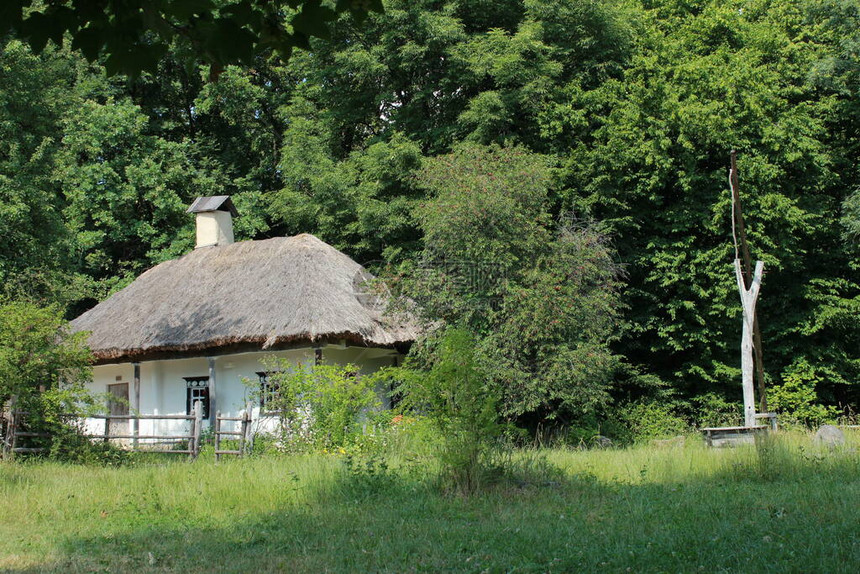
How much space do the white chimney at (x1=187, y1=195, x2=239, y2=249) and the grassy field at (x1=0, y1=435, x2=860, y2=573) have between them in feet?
37.5

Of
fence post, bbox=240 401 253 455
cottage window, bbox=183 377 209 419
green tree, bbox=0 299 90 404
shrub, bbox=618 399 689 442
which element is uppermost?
green tree, bbox=0 299 90 404

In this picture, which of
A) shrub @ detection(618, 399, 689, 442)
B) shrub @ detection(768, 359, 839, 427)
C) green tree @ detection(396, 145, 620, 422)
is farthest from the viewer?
shrub @ detection(768, 359, 839, 427)

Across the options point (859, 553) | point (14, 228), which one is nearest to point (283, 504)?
point (859, 553)

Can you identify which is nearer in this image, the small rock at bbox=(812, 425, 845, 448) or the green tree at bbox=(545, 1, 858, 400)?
the small rock at bbox=(812, 425, 845, 448)

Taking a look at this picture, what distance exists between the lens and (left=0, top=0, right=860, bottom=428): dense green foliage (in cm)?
1611

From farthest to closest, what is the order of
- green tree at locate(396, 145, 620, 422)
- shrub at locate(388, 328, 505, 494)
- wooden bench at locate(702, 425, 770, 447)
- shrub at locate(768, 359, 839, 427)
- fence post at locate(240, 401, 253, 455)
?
shrub at locate(768, 359, 839, 427) → green tree at locate(396, 145, 620, 422) → fence post at locate(240, 401, 253, 455) → wooden bench at locate(702, 425, 770, 447) → shrub at locate(388, 328, 505, 494)

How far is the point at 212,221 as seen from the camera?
2170cm

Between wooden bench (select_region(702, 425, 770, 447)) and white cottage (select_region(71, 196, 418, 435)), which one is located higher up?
white cottage (select_region(71, 196, 418, 435))

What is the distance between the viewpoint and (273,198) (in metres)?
23.1

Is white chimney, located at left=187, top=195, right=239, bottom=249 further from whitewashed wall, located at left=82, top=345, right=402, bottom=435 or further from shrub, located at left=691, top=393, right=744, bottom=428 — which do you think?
shrub, located at left=691, top=393, right=744, bottom=428

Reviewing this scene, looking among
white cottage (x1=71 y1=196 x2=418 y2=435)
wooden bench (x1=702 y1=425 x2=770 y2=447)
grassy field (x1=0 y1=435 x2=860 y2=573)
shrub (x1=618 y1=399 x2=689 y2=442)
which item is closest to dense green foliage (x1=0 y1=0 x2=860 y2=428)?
shrub (x1=618 y1=399 x2=689 y2=442)

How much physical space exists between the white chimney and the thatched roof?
1454 millimetres

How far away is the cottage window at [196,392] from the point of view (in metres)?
18.1

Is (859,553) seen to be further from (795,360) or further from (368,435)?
(795,360)
